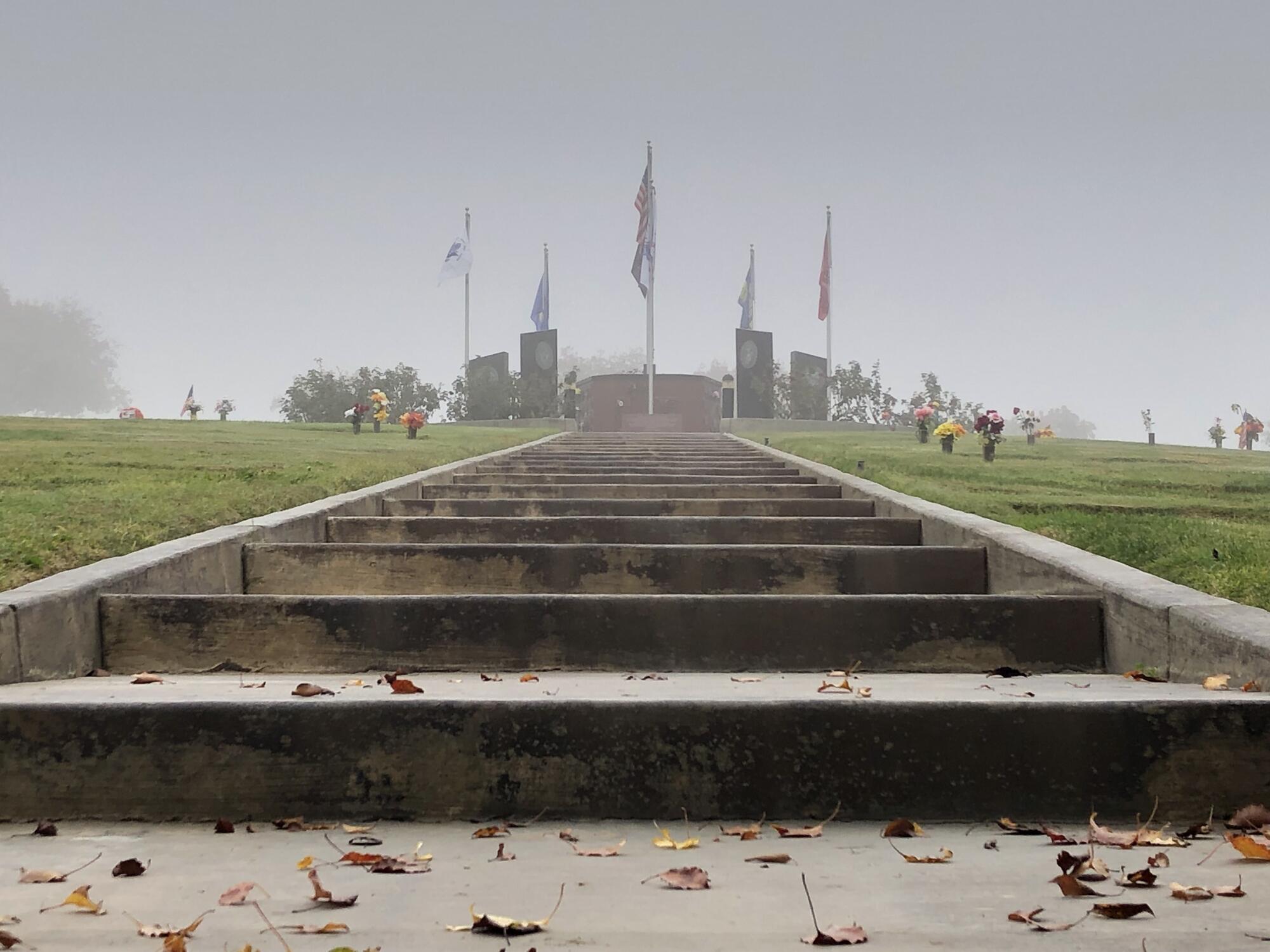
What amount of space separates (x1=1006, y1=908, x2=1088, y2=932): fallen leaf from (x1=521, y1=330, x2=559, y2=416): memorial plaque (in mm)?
42398

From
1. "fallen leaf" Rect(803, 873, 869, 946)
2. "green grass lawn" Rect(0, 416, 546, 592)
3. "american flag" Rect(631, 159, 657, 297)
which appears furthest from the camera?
"american flag" Rect(631, 159, 657, 297)

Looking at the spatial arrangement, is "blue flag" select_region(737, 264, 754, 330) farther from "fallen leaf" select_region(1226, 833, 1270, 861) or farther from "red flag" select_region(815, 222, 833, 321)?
"fallen leaf" select_region(1226, 833, 1270, 861)

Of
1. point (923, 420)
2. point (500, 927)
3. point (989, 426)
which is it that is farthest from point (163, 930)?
point (923, 420)

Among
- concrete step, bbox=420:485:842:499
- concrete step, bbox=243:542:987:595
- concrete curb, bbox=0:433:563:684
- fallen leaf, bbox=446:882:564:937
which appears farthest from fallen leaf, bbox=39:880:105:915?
concrete step, bbox=420:485:842:499

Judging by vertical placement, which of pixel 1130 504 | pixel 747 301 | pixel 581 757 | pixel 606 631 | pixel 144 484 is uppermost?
pixel 747 301

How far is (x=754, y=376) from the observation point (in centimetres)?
4534

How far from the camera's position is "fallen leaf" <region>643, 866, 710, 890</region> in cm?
192

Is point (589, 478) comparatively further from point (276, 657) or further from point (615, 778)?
point (615, 778)

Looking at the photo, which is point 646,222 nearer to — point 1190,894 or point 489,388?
point 489,388

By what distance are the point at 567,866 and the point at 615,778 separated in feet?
1.10

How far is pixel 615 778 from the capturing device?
A: 7.73 feet

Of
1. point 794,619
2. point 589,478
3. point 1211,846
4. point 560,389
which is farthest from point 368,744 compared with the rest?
point 560,389

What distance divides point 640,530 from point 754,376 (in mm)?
40643

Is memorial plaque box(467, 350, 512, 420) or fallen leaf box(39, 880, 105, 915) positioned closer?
fallen leaf box(39, 880, 105, 915)
